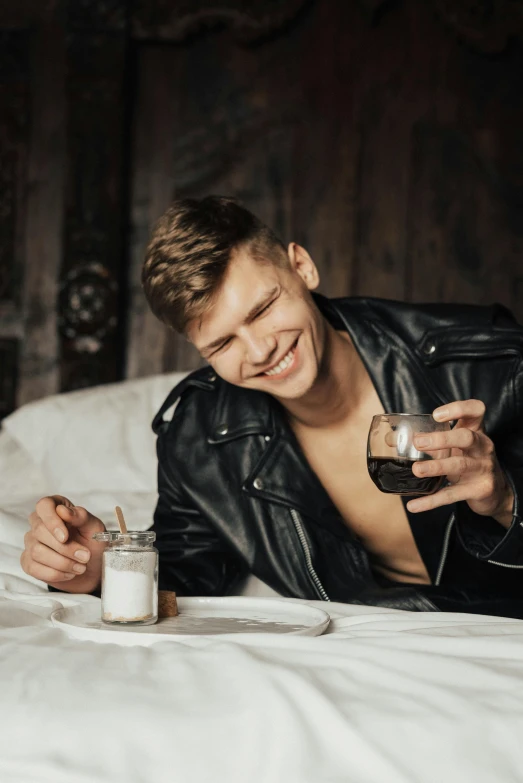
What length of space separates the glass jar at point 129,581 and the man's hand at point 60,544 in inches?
6.7

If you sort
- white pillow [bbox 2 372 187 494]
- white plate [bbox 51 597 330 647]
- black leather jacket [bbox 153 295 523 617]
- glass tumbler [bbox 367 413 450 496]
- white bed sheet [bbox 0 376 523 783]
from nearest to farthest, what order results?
white bed sheet [bbox 0 376 523 783]
white plate [bbox 51 597 330 647]
glass tumbler [bbox 367 413 450 496]
black leather jacket [bbox 153 295 523 617]
white pillow [bbox 2 372 187 494]

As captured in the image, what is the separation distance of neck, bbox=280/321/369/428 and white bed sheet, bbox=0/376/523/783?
0.85 m

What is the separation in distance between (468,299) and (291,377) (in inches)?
74.8

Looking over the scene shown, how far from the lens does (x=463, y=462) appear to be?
4.56ft

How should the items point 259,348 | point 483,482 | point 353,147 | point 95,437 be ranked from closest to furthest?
point 483,482
point 259,348
point 95,437
point 353,147

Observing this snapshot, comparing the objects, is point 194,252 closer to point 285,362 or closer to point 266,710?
point 285,362

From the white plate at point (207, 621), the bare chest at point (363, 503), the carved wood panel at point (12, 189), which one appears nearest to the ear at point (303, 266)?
the bare chest at point (363, 503)

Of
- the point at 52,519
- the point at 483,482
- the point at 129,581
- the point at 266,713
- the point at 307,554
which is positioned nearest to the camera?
the point at 266,713

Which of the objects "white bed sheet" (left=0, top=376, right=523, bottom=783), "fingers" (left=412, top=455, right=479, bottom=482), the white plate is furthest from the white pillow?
"white bed sheet" (left=0, top=376, right=523, bottom=783)

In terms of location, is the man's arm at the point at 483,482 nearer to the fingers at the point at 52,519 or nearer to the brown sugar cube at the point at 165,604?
the brown sugar cube at the point at 165,604

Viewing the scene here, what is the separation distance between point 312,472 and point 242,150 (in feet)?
6.52

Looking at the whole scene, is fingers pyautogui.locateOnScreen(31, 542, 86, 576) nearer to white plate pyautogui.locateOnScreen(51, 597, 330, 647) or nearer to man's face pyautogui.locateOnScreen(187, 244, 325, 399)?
white plate pyautogui.locateOnScreen(51, 597, 330, 647)

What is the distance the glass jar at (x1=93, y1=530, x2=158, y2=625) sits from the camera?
4.36 feet

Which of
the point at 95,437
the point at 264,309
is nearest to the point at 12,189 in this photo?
the point at 95,437
